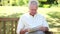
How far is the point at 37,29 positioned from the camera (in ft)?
7.68

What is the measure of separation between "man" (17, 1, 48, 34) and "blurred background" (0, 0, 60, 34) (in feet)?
1.38

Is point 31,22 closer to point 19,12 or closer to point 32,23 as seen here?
point 32,23

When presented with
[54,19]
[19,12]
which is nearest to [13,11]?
[19,12]

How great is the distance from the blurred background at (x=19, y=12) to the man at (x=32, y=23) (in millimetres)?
422

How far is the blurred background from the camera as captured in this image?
2.84 meters

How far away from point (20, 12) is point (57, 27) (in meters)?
0.74

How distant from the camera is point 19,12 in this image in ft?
9.46

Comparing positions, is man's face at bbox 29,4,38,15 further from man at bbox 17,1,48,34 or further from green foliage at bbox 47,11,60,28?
green foliage at bbox 47,11,60,28

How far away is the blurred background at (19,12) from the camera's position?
9.30 feet

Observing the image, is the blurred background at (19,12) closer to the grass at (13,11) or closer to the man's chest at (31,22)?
the grass at (13,11)

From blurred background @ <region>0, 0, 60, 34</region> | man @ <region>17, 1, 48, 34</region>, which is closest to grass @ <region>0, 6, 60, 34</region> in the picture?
blurred background @ <region>0, 0, 60, 34</region>

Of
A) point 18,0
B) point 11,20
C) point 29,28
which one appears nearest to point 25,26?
point 29,28

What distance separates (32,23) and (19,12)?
57 centimetres

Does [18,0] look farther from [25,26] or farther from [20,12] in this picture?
[25,26]
